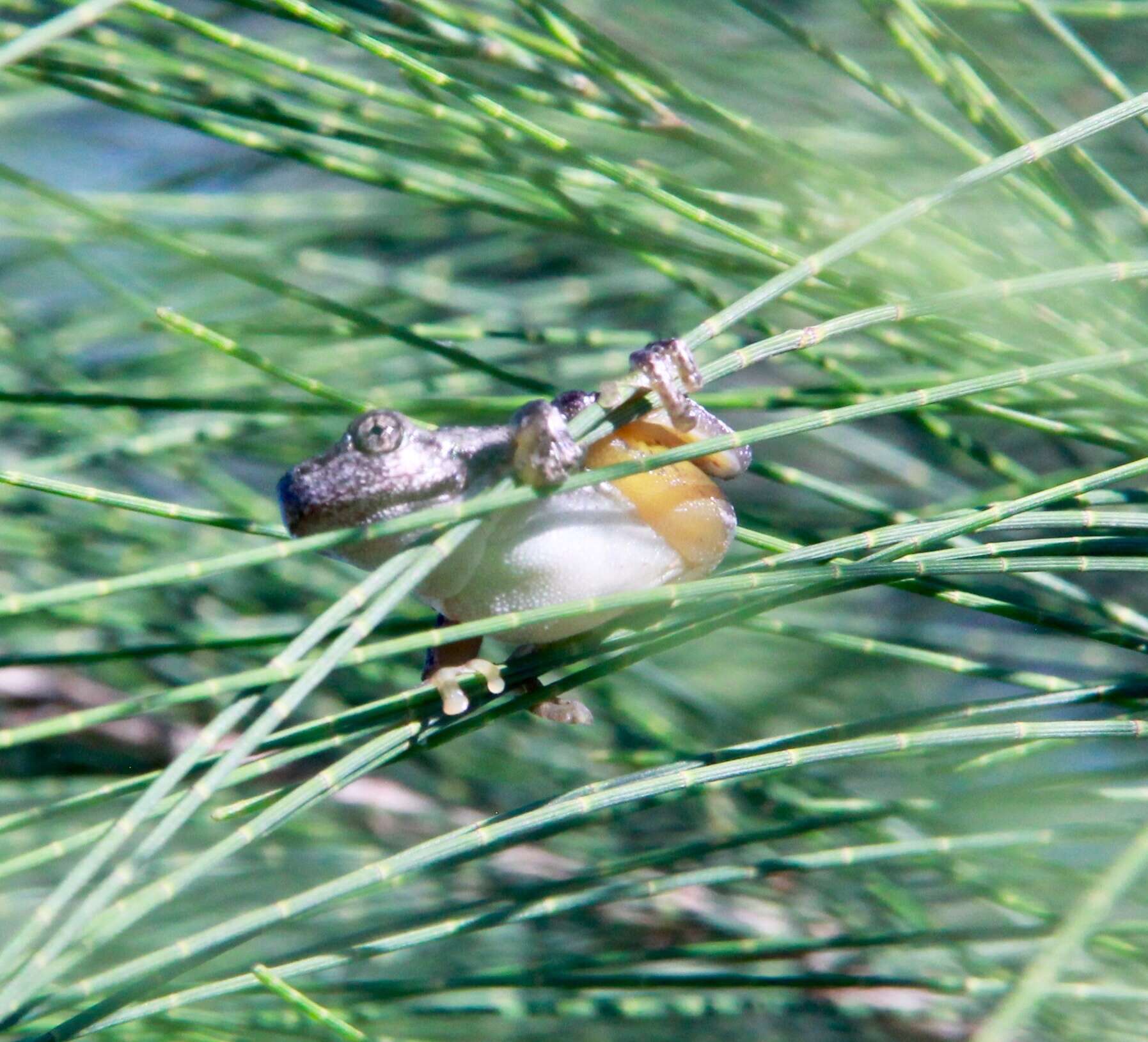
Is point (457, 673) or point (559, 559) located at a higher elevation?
point (559, 559)

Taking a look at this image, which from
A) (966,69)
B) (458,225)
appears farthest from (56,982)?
(966,69)

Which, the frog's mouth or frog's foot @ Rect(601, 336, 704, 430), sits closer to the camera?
frog's foot @ Rect(601, 336, 704, 430)

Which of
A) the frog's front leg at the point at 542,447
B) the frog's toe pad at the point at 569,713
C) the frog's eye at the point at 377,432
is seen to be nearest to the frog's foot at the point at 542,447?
the frog's front leg at the point at 542,447

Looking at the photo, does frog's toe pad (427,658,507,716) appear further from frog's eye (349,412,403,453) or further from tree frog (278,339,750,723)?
frog's eye (349,412,403,453)

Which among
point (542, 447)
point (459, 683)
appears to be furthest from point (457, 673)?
point (542, 447)

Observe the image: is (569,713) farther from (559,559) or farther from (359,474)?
(359,474)

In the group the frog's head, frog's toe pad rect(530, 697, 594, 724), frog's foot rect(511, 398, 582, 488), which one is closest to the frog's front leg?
frog's foot rect(511, 398, 582, 488)

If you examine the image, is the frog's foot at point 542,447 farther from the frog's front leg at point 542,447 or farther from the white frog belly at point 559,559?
the white frog belly at point 559,559
